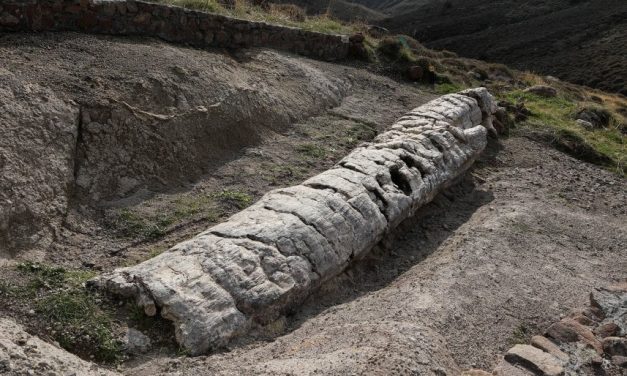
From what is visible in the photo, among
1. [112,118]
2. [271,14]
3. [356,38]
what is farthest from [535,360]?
[271,14]

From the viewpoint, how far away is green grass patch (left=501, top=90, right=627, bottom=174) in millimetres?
11023

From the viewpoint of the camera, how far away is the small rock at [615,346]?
4988 millimetres

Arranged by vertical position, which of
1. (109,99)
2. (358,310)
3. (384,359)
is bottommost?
(358,310)

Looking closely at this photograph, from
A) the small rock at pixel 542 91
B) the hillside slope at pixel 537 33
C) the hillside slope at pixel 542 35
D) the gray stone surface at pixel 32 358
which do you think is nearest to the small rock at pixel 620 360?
the gray stone surface at pixel 32 358

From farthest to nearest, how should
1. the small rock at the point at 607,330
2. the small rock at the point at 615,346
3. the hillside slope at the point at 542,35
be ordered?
the hillside slope at the point at 542,35, the small rock at the point at 607,330, the small rock at the point at 615,346

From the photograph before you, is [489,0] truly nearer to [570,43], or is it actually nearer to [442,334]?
[570,43]

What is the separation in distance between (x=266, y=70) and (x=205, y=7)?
1.93 metres

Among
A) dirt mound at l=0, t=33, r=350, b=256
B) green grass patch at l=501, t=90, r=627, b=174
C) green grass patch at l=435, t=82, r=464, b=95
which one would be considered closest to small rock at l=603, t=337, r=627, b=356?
dirt mound at l=0, t=33, r=350, b=256

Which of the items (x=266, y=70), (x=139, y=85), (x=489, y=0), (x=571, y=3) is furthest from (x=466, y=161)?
(x=489, y=0)

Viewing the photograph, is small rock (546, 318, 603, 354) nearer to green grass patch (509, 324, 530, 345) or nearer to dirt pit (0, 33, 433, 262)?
green grass patch (509, 324, 530, 345)

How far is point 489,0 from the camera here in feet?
179

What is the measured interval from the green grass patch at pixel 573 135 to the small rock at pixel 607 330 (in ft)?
19.9

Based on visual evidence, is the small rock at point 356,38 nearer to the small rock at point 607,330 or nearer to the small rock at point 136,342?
the small rock at point 607,330

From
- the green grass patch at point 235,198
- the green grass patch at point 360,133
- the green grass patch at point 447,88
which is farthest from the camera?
the green grass patch at point 447,88
